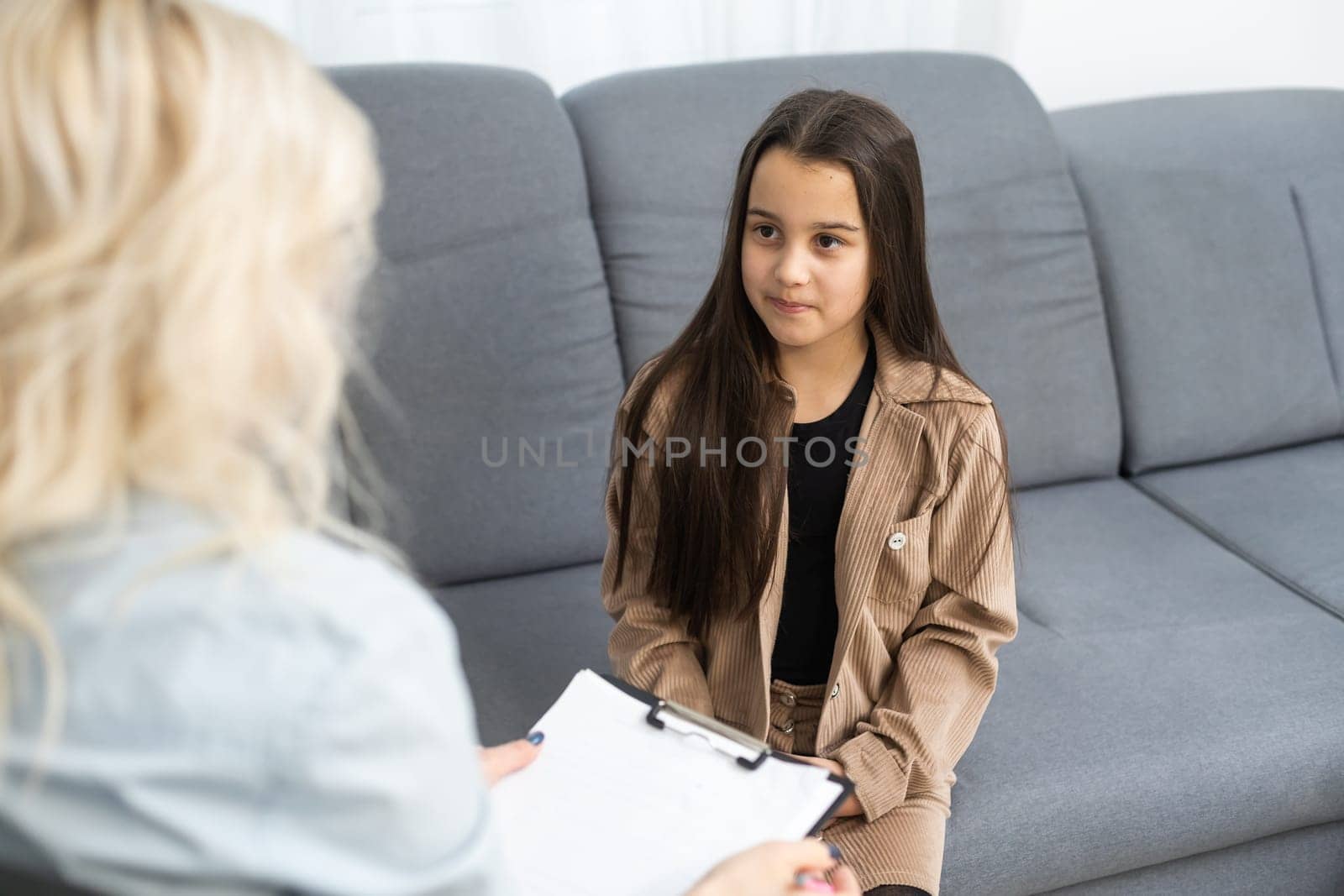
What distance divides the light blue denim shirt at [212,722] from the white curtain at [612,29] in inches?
59.4

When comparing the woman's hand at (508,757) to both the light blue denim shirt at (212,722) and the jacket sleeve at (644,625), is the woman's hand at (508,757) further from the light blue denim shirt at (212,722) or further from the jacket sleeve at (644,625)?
the light blue denim shirt at (212,722)

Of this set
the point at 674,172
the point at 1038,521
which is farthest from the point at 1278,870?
the point at 674,172

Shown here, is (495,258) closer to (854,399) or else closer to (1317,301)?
(854,399)

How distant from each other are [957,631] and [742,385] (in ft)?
1.16

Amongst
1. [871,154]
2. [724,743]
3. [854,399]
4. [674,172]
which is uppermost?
[871,154]

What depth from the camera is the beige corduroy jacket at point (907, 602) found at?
4.13ft

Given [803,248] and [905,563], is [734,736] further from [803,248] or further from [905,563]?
[803,248]

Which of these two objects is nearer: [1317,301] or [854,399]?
[854,399]

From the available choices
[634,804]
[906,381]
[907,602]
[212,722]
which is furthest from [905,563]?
[212,722]

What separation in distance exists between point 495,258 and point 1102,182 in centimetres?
106

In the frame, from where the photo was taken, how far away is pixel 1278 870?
150cm

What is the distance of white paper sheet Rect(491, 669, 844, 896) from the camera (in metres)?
0.94

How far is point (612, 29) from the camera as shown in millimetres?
2055

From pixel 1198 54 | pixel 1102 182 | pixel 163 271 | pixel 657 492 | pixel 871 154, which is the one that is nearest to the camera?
pixel 163 271
